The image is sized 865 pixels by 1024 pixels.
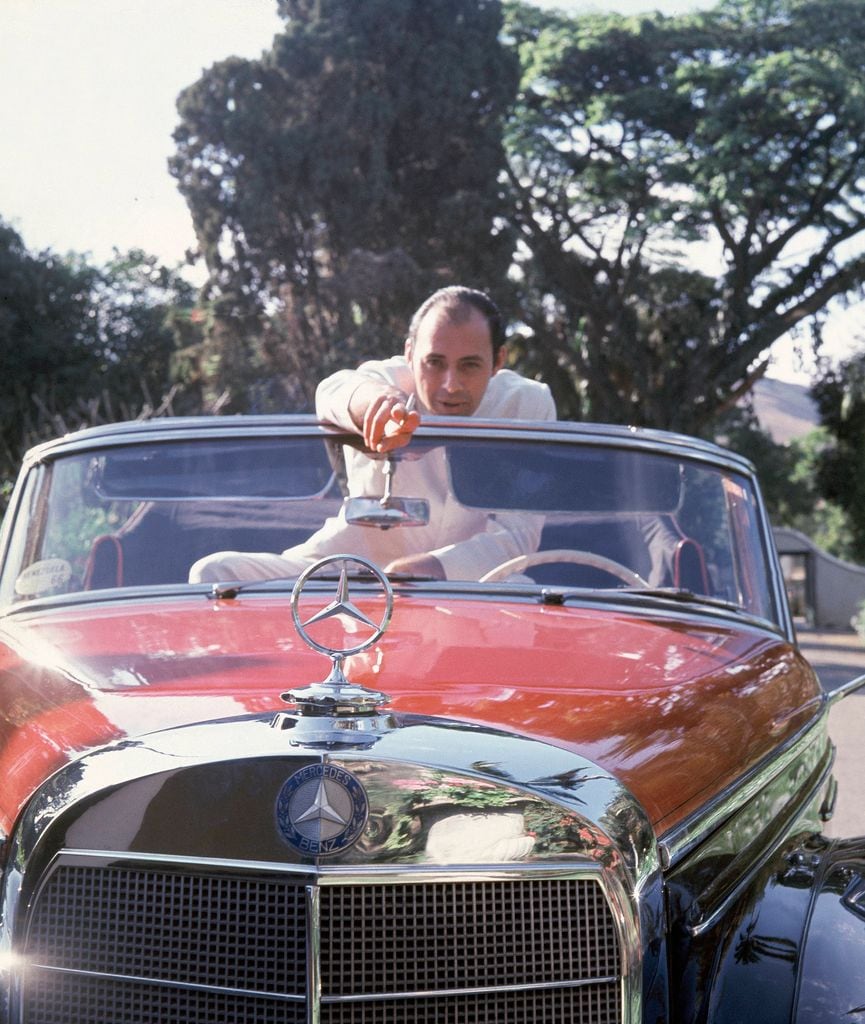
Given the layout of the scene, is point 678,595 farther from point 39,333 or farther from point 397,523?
point 39,333

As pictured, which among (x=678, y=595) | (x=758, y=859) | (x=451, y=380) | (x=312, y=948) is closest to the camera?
(x=312, y=948)

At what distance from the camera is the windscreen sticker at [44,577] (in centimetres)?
323

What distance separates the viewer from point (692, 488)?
329 cm

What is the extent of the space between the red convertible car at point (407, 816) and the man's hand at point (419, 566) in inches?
2.8

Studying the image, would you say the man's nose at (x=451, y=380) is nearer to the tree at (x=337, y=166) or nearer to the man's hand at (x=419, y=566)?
the man's hand at (x=419, y=566)

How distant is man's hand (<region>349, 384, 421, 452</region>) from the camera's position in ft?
9.64

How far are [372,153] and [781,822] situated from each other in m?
22.5

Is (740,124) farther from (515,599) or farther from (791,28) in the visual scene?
(515,599)

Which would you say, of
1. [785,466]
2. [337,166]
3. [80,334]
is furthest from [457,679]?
[785,466]

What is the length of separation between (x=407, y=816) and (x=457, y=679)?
0.43m

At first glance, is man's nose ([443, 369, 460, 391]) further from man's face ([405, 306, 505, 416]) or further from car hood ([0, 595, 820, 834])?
car hood ([0, 595, 820, 834])

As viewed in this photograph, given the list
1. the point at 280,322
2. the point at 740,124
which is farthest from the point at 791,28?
the point at 280,322

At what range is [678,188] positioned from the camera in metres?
25.1

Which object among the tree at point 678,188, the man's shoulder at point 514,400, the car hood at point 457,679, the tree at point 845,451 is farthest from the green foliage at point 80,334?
the car hood at point 457,679
